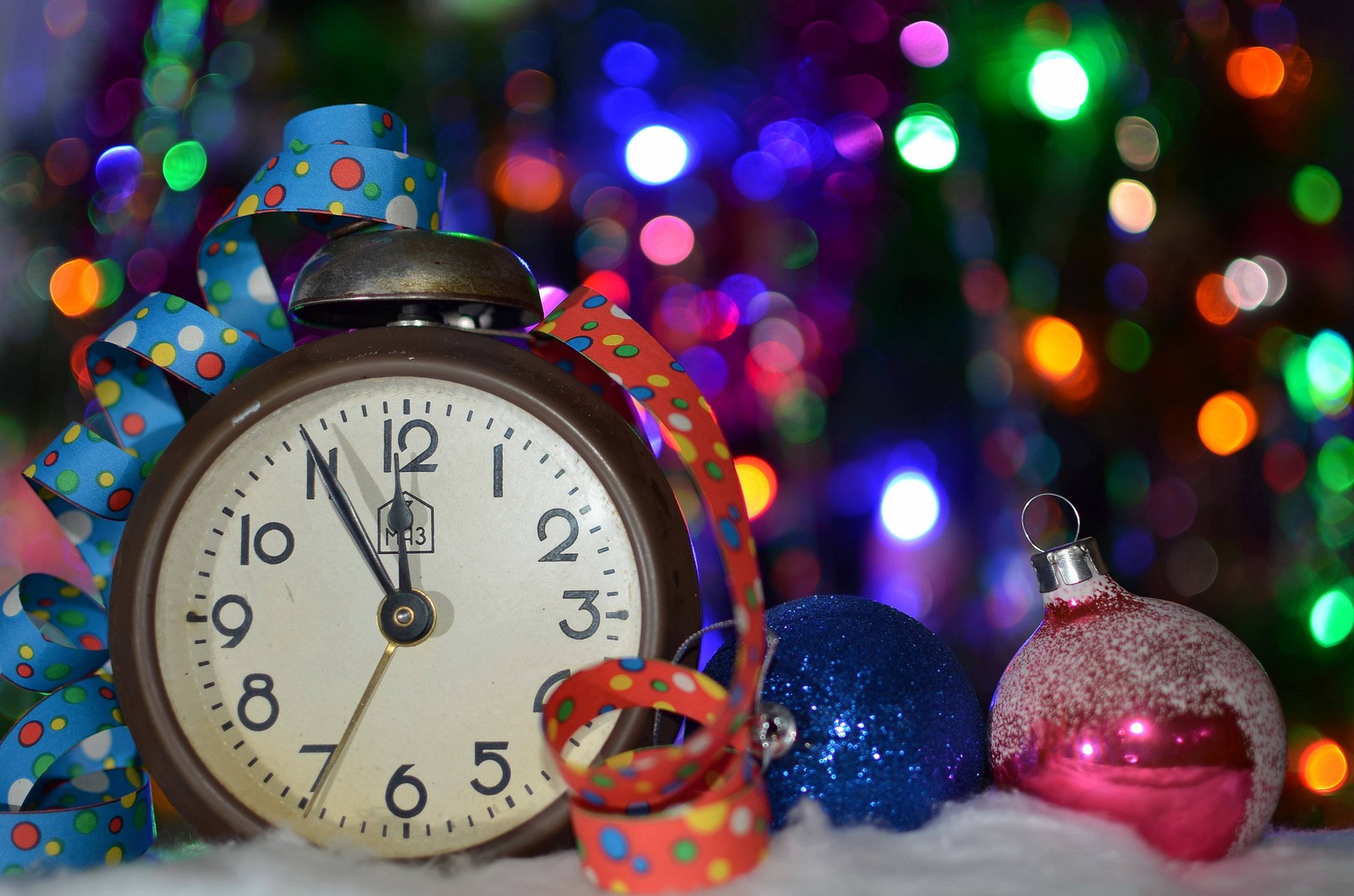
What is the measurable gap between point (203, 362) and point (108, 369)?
0.12m

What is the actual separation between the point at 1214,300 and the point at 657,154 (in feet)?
2.28

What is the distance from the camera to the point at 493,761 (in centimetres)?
60

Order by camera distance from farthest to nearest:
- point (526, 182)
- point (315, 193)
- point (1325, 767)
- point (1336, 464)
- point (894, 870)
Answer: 1. point (526, 182)
2. point (1336, 464)
3. point (1325, 767)
4. point (315, 193)
5. point (894, 870)

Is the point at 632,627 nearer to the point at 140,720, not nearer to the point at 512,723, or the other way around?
the point at 512,723

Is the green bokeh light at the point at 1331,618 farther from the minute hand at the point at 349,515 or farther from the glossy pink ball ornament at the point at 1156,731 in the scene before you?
the minute hand at the point at 349,515

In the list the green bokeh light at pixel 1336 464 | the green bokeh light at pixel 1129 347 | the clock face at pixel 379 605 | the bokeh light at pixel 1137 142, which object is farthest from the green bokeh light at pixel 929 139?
the clock face at pixel 379 605

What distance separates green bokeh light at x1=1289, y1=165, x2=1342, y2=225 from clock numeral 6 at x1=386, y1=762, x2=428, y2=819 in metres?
1.11

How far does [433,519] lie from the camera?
2.07ft


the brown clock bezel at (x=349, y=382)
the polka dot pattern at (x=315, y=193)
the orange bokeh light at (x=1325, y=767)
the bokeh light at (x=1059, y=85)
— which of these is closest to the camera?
the brown clock bezel at (x=349, y=382)

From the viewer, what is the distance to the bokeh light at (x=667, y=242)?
128 centimetres

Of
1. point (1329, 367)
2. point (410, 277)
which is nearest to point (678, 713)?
point (410, 277)

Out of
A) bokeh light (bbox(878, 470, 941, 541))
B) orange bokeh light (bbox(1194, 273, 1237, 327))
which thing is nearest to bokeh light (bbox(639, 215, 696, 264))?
bokeh light (bbox(878, 470, 941, 541))

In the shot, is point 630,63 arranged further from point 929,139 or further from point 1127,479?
point 1127,479

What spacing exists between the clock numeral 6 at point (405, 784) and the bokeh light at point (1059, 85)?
1006mm
